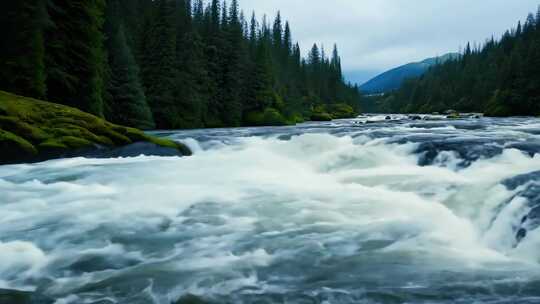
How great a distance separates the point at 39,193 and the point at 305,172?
815cm

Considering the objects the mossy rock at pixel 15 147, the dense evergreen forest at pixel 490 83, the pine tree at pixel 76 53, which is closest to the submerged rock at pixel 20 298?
the mossy rock at pixel 15 147

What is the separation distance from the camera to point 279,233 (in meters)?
7.30

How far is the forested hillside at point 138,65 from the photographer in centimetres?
1955

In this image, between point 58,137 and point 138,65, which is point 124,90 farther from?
point 58,137

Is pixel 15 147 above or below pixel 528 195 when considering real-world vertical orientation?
above

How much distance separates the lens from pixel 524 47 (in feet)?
262

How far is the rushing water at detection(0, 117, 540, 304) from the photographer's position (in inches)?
198

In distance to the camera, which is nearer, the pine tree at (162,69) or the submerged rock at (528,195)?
the submerged rock at (528,195)

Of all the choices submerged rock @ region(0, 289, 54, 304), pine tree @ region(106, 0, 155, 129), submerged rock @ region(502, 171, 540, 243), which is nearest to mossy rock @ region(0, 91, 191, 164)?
submerged rock @ region(0, 289, 54, 304)

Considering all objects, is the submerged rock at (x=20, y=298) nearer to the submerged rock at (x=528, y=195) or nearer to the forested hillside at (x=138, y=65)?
the submerged rock at (x=528, y=195)

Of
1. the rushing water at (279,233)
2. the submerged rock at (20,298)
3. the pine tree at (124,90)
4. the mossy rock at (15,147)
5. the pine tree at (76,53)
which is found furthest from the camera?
the pine tree at (124,90)

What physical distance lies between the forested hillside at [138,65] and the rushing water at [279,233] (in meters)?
9.40

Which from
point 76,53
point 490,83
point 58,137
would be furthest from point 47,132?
point 490,83

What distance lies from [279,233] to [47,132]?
442 inches
